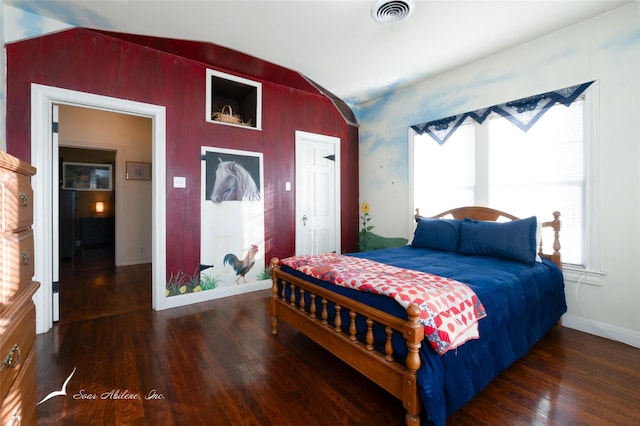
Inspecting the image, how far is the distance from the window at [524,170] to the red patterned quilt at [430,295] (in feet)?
6.00

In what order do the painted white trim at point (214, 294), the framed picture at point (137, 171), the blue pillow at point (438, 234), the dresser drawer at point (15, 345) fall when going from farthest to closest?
the framed picture at point (137, 171) → the painted white trim at point (214, 294) → the blue pillow at point (438, 234) → the dresser drawer at point (15, 345)

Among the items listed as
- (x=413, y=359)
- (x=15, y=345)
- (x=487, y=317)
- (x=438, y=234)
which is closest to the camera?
(x=15, y=345)

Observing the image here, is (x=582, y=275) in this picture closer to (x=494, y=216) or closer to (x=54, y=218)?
(x=494, y=216)

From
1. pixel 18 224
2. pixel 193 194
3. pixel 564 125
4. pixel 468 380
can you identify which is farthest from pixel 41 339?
pixel 564 125

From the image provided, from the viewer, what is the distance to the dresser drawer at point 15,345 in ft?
2.89

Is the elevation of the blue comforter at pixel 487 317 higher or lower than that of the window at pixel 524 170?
lower

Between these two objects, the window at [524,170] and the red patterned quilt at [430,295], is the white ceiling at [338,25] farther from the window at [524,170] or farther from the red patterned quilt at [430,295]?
the red patterned quilt at [430,295]

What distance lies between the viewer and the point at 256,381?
190 centimetres

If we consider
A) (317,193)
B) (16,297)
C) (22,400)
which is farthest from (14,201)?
(317,193)

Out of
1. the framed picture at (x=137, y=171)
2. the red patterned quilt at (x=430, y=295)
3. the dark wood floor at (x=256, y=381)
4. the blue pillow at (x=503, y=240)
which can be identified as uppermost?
the framed picture at (x=137, y=171)

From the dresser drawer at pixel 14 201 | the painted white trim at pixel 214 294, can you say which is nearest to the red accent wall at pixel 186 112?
the painted white trim at pixel 214 294

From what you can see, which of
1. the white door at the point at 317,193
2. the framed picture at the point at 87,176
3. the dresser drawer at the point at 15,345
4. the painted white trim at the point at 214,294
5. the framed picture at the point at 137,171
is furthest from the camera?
the framed picture at the point at 87,176

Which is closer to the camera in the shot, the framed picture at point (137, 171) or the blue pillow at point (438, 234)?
the blue pillow at point (438, 234)

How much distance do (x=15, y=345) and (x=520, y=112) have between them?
3965 millimetres
